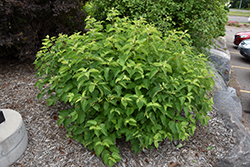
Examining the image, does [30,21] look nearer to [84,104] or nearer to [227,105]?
[84,104]

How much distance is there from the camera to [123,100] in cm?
237

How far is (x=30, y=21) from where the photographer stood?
4.30 meters

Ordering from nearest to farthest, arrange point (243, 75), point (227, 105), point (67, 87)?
point (67, 87) → point (227, 105) → point (243, 75)

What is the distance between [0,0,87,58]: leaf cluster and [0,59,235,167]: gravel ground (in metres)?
0.87

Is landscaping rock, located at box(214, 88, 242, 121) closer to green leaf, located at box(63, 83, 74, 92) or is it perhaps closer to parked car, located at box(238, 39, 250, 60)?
green leaf, located at box(63, 83, 74, 92)

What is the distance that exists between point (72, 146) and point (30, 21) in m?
2.97

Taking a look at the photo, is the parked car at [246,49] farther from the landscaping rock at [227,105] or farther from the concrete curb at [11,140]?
the concrete curb at [11,140]

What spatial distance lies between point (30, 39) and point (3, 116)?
2040 mm

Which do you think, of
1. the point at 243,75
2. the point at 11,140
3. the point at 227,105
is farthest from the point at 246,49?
the point at 11,140

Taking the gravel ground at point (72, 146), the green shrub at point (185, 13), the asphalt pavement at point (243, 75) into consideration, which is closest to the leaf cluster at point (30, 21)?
the gravel ground at point (72, 146)

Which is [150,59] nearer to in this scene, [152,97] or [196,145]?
[152,97]

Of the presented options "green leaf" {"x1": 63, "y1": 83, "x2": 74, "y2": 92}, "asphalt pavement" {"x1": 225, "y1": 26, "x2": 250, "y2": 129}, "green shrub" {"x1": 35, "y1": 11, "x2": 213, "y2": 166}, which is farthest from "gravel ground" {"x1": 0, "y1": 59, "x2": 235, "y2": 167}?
"asphalt pavement" {"x1": 225, "y1": 26, "x2": 250, "y2": 129}

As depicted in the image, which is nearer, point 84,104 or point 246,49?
point 84,104

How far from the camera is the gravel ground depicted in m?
2.73
